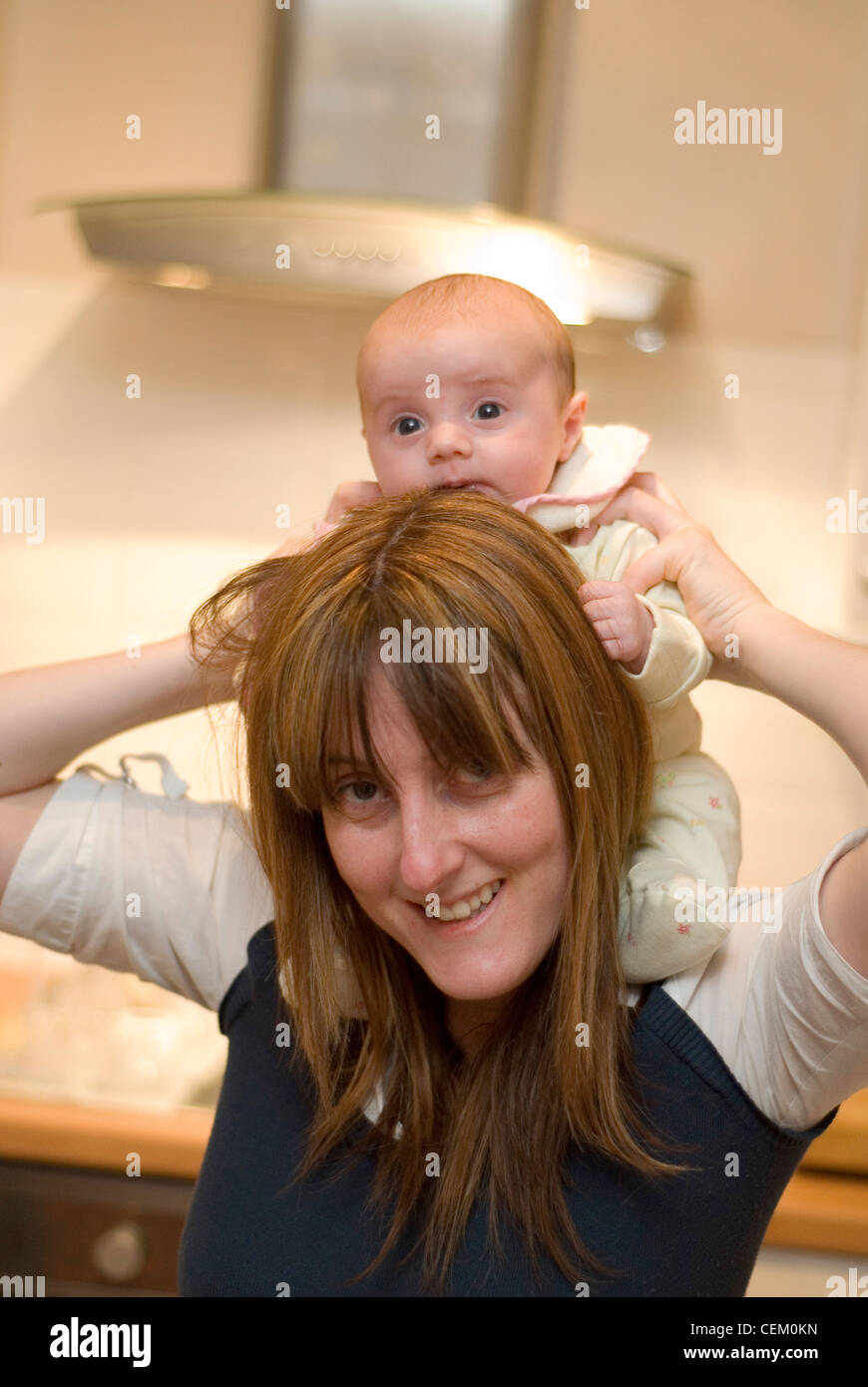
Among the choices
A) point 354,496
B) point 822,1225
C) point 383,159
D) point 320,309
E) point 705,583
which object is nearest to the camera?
point 705,583

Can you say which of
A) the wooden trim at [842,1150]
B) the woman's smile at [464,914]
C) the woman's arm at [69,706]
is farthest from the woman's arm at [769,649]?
the wooden trim at [842,1150]

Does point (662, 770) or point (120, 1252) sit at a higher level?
point (662, 770)

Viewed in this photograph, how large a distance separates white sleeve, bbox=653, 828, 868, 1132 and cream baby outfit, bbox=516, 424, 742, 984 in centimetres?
3

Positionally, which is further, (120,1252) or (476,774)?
(120,1252)

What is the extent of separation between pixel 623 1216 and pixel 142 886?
18.3 inches

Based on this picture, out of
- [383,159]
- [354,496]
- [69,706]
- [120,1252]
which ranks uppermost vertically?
[383,159]

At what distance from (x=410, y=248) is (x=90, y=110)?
2.59 feet

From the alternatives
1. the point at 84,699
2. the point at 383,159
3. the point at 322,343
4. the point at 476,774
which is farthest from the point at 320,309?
the point at 476,774

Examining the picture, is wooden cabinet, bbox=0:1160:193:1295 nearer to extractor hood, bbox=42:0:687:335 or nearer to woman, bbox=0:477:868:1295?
woman, bbox=0:477:868:1295

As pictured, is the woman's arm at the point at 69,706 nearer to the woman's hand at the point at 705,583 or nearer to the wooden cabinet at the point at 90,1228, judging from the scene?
the woman's hand at the point at 705,583

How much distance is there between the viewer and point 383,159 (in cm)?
188

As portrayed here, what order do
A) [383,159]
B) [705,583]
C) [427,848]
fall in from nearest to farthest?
[427,848]
[705,583]
[383,159]

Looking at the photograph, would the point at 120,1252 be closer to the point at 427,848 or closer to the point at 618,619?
the point at 427,848

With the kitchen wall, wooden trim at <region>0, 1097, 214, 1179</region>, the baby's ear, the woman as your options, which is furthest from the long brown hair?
the kitchen wall
